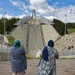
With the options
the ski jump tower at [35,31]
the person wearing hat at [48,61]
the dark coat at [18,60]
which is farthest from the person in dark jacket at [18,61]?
the ski jump tower at [35,31]

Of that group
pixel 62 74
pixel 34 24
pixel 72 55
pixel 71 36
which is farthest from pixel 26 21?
pixel 62 74

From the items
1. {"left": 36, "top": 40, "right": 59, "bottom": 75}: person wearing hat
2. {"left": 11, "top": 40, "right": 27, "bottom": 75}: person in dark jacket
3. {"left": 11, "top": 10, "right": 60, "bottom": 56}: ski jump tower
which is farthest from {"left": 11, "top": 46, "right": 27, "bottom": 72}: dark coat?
{"left": 11, "top": 10, "right": 60, "bottom": 56}: ski jump tower

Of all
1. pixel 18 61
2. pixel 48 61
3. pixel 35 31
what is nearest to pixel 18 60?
pixel 18 61

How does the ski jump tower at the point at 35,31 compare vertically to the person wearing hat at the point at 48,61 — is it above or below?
above

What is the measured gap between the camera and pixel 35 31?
73562mm

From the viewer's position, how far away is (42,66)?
6949mm

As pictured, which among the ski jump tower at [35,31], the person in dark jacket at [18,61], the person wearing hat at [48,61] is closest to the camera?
the person wearing hat at [48,61]

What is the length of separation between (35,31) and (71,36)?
10618 millimetres

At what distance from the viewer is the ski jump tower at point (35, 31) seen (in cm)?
7019

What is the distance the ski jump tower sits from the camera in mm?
70188

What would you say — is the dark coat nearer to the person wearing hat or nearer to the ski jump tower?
the person wearing hat

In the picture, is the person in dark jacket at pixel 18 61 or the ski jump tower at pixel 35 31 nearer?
the person in dark jacket at pixel 18 61

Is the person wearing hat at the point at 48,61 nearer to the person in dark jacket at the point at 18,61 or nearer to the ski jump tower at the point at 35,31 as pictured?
the person in dark jacket at the point at 18,61

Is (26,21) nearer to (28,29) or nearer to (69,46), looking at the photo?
(28,29)
